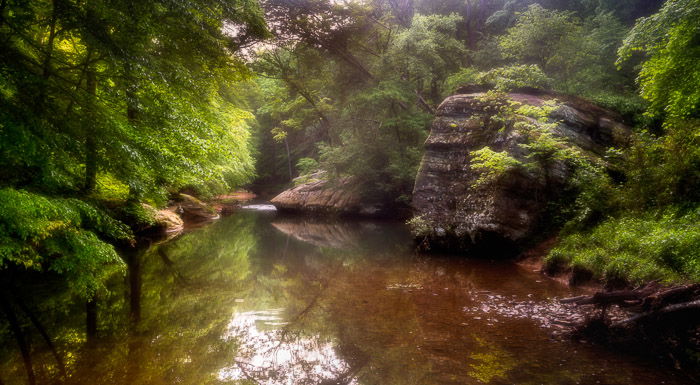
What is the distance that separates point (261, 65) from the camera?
19891 millimetres

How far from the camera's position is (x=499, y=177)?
10422 millimetres

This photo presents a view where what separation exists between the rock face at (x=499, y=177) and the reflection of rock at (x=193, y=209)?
14.4 m

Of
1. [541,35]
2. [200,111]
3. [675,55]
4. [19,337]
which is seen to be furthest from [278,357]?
[541,35]

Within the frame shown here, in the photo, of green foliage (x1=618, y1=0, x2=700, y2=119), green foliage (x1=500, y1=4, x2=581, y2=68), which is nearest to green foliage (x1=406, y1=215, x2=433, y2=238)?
green foliage (x1=618, y1=0, x2=700, y2=119)

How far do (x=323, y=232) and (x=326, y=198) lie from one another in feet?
21.2

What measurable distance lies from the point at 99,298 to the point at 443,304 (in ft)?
22.6

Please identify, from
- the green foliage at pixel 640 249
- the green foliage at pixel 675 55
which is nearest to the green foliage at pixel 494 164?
the green foliage at pixel 640 249

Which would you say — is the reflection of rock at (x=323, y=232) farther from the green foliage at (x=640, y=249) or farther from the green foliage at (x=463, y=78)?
the green foliage at (x=463, y=78)

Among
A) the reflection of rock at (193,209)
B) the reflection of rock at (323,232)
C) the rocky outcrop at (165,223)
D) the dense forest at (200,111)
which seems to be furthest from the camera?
the reflection of rock at (193,209)

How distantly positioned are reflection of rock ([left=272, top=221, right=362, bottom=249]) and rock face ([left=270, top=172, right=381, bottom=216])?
7.66ft

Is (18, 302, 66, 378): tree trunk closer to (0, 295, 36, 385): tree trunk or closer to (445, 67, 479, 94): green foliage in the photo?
(0, 295, 36, 385): tree trunk

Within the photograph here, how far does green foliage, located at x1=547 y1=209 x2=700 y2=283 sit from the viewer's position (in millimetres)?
5270

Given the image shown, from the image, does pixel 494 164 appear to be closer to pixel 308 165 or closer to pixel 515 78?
pixel 515 78

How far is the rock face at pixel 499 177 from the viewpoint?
1016cm
